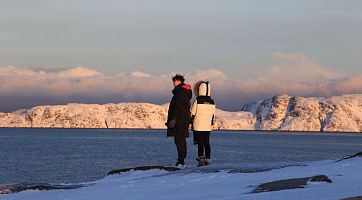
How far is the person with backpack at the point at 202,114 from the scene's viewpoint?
18.3 meters

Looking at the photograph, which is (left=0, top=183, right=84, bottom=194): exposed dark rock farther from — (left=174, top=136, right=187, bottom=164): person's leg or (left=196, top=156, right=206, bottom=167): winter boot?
(left=196, top=156, right=206, bottom=167): winter boot

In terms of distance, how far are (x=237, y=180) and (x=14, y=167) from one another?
239ft

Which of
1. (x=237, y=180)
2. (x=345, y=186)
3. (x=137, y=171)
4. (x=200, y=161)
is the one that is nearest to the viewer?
(x=345, y=186)

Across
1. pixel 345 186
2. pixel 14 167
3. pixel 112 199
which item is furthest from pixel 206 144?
pixel 14 167

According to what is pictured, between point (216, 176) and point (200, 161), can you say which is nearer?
point (216, 176)

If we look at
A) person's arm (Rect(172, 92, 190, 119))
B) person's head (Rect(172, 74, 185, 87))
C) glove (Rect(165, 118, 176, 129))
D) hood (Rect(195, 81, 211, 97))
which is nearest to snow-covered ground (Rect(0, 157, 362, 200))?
glove (Rect(165, 118, 176, 129))

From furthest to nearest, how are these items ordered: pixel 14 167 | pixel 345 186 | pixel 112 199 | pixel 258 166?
pixel 14 167, pixel 258 166, pixel 112 199, pixel 345 186

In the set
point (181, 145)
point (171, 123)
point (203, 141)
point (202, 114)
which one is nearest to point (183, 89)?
point (171, 123)

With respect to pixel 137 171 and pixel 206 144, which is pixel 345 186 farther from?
pixel 206 144

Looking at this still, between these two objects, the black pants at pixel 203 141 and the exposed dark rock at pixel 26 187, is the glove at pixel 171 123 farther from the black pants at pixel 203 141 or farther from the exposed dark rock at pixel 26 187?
the exposed dark rock at pixel 26 187

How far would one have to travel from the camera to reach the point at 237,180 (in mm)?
12195

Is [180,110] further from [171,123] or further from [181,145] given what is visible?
[181,145]

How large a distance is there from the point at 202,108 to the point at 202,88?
574 mm

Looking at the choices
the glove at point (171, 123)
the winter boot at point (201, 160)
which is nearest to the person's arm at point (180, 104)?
the glove at point (171, 123)
